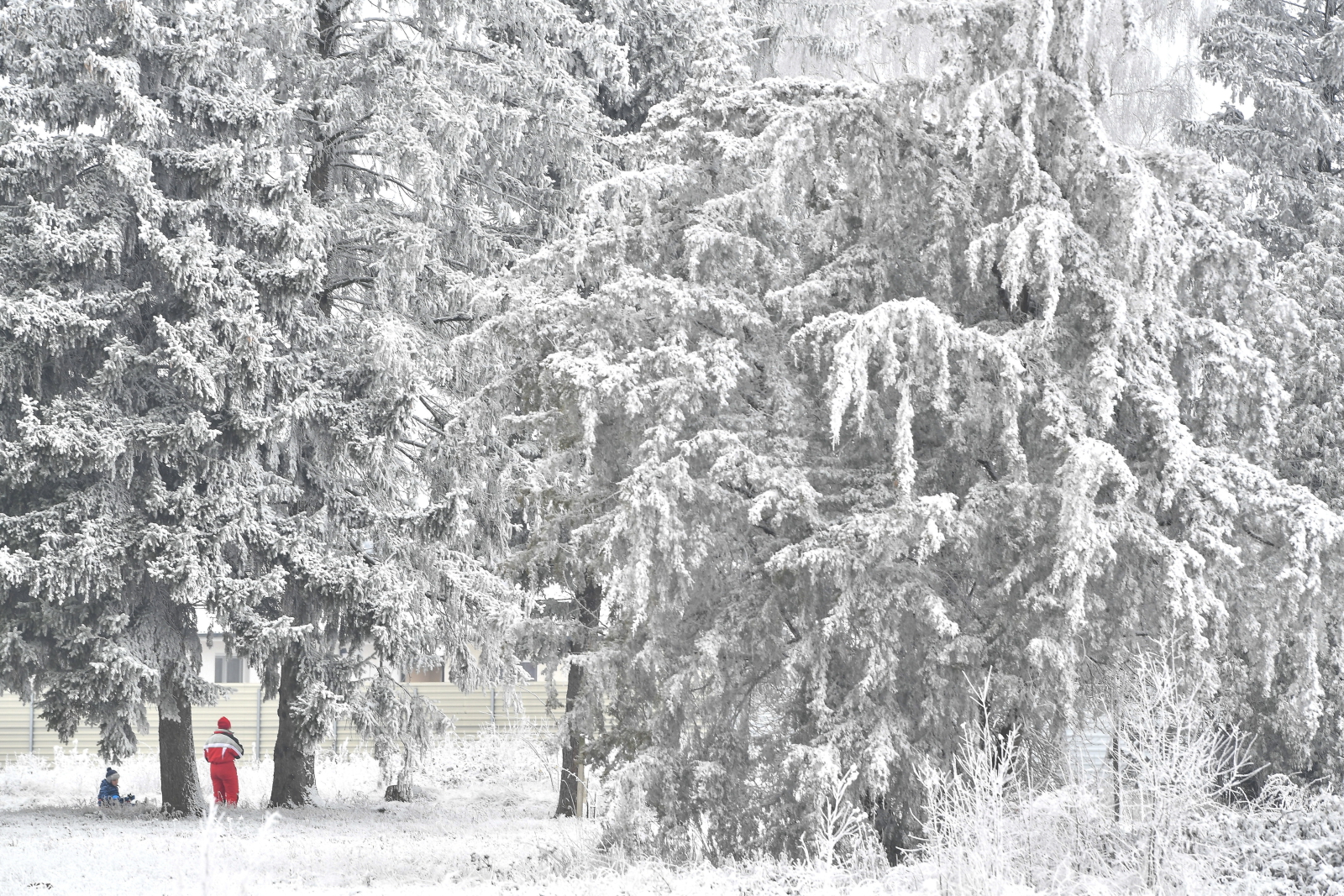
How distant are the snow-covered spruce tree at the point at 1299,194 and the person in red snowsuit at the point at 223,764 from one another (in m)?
11.7

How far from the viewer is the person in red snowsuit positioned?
55.9 feet

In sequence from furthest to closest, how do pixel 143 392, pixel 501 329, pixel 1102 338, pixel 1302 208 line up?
pixel 1302 208, pixel 143 392, pixel 501 329, pixel 1102 338

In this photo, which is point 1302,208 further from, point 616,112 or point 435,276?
point 435,276

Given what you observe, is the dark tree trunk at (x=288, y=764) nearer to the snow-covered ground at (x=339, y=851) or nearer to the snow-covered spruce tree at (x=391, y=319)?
the snow-covered spruce tree at (x=391, y=319)

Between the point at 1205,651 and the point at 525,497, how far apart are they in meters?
6.70

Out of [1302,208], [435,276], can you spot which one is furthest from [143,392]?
[1302,208]

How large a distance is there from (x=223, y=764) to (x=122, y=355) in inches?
215

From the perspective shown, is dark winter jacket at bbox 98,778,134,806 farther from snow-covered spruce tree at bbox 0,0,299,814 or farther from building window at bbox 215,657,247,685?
building window at bbox 215,657,247,685

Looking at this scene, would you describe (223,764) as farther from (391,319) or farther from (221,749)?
(391,319)

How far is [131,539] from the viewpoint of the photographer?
47.7ft

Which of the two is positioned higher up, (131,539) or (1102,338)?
(1102,338)

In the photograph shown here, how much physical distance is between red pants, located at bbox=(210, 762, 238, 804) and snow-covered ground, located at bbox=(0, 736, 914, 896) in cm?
27

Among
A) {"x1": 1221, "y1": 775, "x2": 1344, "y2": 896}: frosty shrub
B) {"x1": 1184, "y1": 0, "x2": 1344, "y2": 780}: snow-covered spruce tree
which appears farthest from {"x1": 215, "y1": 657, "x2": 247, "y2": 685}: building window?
{"x1": 1221, "y1": 775, "x2": 1344, "y2": 896}: frosty shrub

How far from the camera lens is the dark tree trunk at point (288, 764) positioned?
17500 mm
